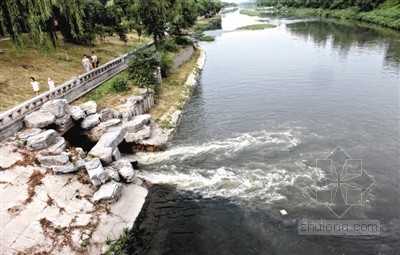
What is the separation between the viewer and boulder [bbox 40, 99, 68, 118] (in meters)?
26.1

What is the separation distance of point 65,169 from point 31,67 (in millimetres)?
19693

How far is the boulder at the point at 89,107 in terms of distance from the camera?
29.2 meters

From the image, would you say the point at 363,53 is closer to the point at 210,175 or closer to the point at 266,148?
the point at 266,148

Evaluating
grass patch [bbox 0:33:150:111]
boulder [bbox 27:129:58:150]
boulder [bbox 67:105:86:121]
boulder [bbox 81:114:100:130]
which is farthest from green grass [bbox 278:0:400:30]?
boulder [bbox 27:129:58:150]

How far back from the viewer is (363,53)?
59875 millimetres

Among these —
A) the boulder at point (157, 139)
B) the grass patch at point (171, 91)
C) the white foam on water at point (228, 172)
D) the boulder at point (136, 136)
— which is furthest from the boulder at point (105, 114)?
the grass patch at point (171, 91)

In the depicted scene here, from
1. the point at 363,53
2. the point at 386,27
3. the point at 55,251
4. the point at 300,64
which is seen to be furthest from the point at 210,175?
the point at 386,27

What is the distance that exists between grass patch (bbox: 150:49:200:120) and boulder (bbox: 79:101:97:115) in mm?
6589

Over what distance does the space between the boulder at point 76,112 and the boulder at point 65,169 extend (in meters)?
6.51

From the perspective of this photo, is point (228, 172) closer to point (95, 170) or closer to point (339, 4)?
point (95, 170)

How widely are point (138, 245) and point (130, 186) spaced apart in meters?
5.28

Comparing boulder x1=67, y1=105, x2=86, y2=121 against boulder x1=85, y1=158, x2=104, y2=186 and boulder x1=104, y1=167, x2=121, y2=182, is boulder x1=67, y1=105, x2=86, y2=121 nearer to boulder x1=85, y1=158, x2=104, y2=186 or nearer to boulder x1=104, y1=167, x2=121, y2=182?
boulder x1=85, y1=158, x2=104, y2=186

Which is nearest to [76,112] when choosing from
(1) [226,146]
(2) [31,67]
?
(2) [31,67]

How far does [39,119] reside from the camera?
25.0 metres
